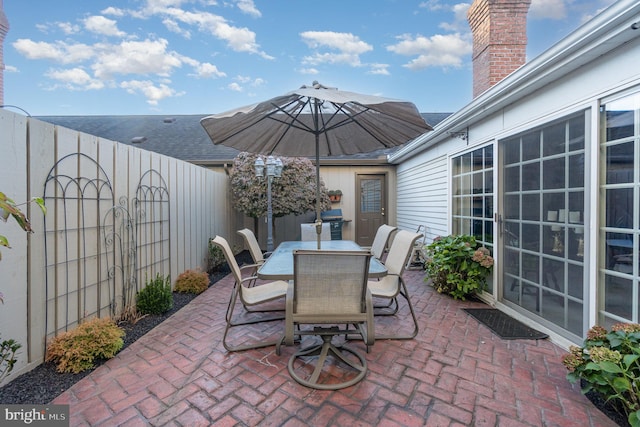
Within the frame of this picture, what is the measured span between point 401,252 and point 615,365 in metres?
1.59

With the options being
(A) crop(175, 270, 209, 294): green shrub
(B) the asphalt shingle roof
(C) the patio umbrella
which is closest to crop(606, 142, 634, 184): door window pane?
(C) the patio umbrella

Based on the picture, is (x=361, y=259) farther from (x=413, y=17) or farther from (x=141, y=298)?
(x=413, y=17)

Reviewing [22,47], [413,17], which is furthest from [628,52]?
[22,47]

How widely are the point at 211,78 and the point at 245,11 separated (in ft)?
11.2

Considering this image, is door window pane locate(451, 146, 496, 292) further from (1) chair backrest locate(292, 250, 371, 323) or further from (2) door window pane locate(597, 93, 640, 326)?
(1) chair backrest locate(292, 250, 371, 323)

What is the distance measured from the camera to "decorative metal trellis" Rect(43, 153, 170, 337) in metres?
2.21

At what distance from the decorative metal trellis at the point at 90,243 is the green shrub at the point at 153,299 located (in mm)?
100

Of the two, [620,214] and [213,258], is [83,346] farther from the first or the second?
[620,214]

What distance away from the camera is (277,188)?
21.9ft

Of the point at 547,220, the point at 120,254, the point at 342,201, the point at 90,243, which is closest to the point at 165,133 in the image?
the point at 342,201

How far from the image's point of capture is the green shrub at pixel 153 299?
10.6 feet

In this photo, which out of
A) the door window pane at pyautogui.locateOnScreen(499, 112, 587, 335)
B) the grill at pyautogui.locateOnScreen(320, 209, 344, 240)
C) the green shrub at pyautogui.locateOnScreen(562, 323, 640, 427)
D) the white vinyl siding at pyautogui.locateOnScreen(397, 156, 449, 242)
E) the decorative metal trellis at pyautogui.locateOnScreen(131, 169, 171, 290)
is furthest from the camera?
the grill at pyautogui.locateOnScreen(320, 209, 344, 240)

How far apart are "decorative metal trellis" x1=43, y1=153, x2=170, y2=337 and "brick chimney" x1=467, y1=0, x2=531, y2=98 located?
534 cm

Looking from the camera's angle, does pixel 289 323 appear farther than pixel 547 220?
No
